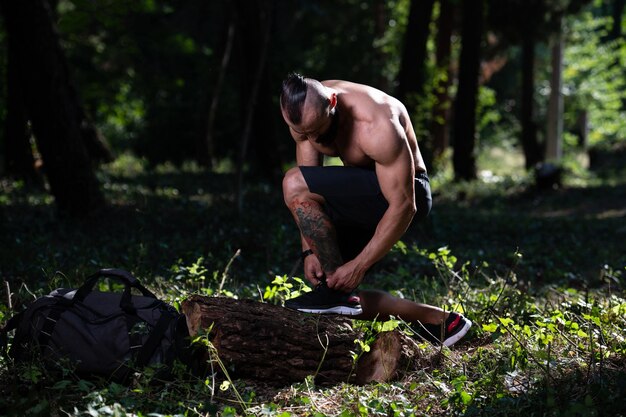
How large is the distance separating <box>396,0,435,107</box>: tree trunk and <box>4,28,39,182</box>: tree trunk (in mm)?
8824

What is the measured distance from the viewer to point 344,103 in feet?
15.3

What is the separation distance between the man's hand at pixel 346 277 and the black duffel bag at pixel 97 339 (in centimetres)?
93

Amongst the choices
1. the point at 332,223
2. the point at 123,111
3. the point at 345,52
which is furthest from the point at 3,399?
the point at 123,111

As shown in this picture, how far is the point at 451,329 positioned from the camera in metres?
4.99

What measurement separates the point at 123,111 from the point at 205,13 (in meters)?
4.46

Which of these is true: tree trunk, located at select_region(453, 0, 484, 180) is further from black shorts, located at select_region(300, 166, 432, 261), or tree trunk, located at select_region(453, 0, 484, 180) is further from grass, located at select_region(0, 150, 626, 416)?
black shorts, located at select_region(300, 166, 432, 261)

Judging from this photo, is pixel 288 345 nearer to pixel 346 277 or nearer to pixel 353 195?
pixel 346 277

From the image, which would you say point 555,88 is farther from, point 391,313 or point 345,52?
point 391,313

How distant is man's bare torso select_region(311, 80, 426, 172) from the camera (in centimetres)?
448

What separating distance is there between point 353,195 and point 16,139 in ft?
35.0

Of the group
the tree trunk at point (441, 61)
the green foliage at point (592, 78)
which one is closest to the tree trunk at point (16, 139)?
the tree trunk at point (441, 61)

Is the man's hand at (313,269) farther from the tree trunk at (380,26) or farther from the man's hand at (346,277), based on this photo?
the tree trunk at (380,26)

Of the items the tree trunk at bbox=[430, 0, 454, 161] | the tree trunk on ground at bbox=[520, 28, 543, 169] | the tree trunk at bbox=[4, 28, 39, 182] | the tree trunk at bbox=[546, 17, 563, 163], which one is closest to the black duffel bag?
the tree trunk at bbox=[4, 28, 39, 182]

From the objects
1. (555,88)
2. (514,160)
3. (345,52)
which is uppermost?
(345,52)
